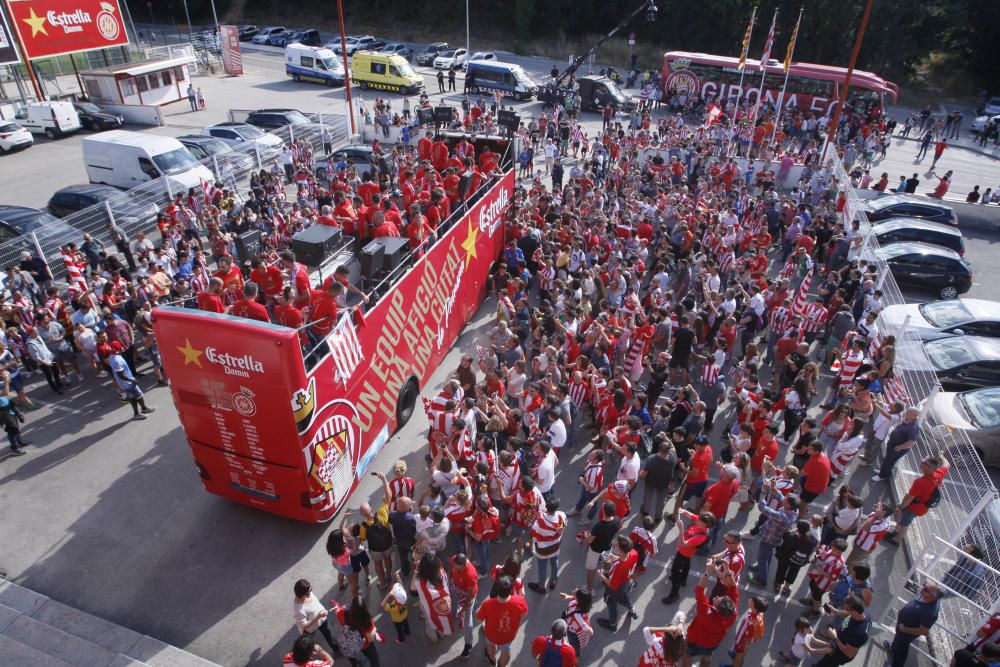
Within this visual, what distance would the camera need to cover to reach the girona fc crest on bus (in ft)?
23.2

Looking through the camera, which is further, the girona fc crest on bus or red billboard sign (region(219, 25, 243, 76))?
red billboard sign (region(219, 25, 243, 76))

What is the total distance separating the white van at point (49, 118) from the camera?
85.6 ft

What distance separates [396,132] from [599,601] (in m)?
22.5

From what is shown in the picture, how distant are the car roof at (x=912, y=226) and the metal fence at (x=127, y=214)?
19.3 metres

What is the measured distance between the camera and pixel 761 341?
1262 centimetres

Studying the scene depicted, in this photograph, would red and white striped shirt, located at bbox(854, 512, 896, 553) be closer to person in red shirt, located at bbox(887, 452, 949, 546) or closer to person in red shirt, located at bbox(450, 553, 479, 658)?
person in red shirt, located at bbox(887, 452, 949, 546)

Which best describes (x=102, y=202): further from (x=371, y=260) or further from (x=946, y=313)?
(x=946, y=313)

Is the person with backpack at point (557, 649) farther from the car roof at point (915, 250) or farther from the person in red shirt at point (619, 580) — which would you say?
the car roof at point (915, 250)

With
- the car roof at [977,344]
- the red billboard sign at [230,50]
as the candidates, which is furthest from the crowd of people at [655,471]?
the red billboard sign at [230,50]

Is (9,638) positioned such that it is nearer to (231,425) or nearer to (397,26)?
(231,425)

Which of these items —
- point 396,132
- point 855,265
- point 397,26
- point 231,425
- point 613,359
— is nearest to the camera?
point 231,425

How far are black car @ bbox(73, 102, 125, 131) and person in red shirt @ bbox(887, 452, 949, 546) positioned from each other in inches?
1318

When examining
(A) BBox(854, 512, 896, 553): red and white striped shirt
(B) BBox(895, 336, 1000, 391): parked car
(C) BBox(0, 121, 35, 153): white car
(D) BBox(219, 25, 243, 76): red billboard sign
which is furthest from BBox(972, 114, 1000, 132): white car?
(C) BBox(0, 121, 35, 153): white car

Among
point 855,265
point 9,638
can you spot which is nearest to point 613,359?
point 855,265
